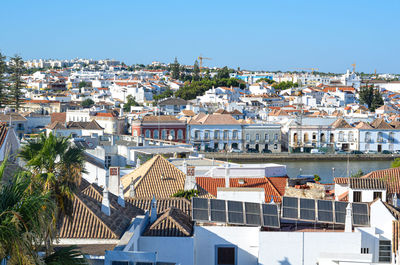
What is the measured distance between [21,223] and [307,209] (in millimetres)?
5732

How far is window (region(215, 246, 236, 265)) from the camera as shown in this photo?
875 cm

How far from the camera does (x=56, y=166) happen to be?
6434mm

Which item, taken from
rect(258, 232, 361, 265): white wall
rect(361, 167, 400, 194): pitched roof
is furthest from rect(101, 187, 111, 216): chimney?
rect(361, 167, 400, 194): pitched roof

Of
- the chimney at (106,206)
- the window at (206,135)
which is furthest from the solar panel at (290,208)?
the window at (206,135)

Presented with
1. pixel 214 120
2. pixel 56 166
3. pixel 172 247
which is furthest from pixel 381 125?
pixel 56 166

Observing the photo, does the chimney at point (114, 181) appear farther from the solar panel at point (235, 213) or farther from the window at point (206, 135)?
the window at point (206, 135)

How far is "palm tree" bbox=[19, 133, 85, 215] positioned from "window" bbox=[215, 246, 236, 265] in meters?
2.80

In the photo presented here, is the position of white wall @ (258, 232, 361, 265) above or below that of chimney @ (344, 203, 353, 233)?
below

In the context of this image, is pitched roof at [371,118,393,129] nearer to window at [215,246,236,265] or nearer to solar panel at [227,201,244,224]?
solar panel at [227,201,244,224]

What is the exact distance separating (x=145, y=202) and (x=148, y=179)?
10.7 feet

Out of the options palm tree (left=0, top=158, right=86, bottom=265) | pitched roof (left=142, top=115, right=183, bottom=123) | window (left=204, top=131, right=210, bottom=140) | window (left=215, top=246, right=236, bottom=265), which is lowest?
window (left=204, top=131, right=210, bottom=140)

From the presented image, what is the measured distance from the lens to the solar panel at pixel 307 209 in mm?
9163

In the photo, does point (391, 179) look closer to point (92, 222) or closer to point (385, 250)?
point (385, 250)

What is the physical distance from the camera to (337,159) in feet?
138
